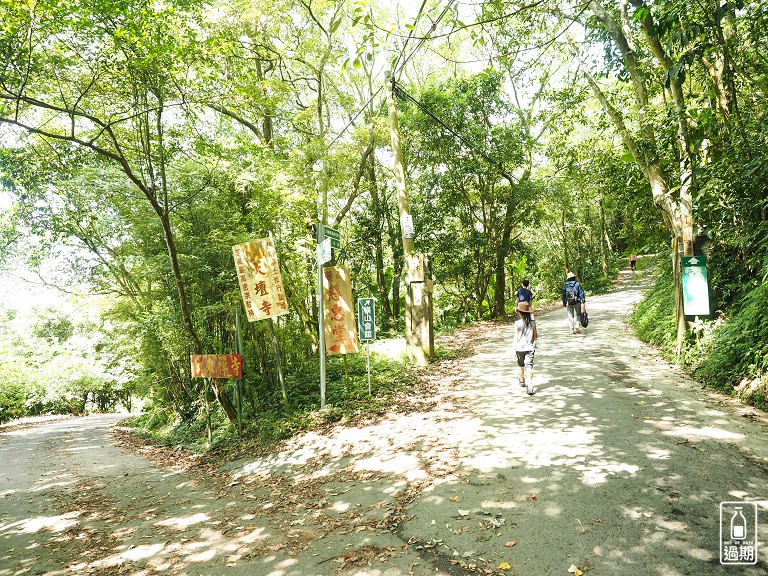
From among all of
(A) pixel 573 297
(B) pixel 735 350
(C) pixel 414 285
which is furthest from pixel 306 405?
(A) pixel 573 297

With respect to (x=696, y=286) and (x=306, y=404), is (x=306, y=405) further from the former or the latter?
(x=696, y=286)

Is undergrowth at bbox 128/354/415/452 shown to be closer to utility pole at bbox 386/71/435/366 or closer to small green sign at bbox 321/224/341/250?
utility pole at bbox 386/71/435/366

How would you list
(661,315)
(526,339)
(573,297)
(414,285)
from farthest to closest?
(573,297) → (661,315) → (414,285) → (526,339)

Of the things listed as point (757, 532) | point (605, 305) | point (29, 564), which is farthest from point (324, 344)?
point (605, 305)

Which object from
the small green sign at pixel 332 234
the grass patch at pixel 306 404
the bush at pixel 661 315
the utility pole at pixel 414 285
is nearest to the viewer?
the small green sign at pixel 332 234

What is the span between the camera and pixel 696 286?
7457 millimetres

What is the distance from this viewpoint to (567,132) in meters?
10.5

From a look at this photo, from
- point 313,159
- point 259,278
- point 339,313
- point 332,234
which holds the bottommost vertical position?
point 339,313

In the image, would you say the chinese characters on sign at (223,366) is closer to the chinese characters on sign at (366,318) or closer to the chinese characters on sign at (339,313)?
the chinese characters on sign at (339,313)

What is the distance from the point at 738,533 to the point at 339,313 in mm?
6191

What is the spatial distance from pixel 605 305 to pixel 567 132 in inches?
400

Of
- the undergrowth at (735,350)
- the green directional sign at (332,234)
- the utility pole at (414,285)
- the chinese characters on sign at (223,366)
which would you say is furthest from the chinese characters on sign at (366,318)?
the undergrowth at (735,350)

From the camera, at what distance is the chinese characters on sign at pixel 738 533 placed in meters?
3.01

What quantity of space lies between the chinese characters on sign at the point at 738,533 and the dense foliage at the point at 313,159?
3.25 meters
